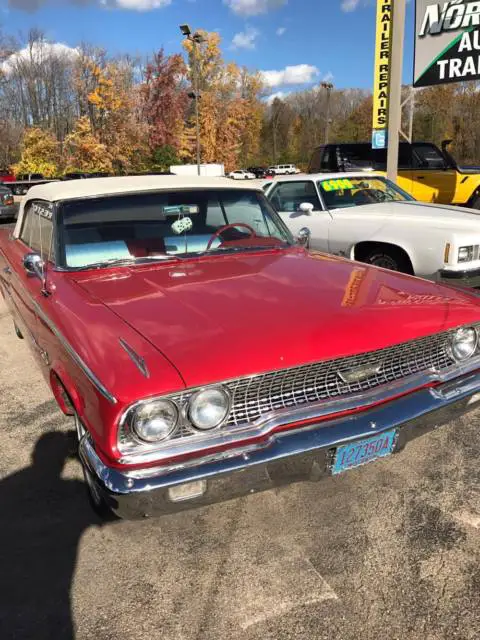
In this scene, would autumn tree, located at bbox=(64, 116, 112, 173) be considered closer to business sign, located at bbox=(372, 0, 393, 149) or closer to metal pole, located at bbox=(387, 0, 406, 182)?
business sign, located at bbox=(372, 0, 393, 149)

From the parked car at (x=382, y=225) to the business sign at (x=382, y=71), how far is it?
10.8 ft

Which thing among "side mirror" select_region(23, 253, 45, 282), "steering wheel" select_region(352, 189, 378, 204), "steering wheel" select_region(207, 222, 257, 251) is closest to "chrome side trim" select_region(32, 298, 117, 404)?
"side mirror" select_region(23, 253, 45, 282)

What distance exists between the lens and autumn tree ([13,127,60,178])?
39594 millimetres

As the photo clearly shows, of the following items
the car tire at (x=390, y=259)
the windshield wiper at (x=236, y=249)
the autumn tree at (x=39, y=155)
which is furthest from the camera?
the autumn tree at (x=39, y=155)

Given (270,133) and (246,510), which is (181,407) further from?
(270,133)

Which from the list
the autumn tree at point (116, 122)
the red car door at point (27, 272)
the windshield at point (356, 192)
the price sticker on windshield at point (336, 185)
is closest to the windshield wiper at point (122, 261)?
the red car door at point (27, 272)

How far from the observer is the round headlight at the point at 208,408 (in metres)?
2.02

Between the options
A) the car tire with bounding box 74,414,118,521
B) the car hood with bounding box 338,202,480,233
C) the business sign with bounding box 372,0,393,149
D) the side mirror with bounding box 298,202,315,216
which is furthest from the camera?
the business sign with bounding box 372,0,393,149

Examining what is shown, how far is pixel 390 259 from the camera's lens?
6.07 metres

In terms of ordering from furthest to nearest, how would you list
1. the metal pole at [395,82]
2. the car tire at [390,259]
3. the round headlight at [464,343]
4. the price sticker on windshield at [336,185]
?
the metal pole at [395,82]
the price sticker on windshield at [336,185]
the car tire at [390,259]
the round headlight at [464,343]

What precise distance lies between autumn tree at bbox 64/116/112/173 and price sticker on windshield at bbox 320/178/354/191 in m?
33.5

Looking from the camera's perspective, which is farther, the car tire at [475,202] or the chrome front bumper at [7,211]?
the chrome front bumper at [7,211]

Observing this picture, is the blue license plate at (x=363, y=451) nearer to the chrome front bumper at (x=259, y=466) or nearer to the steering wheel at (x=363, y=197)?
the chrome front bumper at (x=259, y=466)

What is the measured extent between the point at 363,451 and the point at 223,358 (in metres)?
0.78
